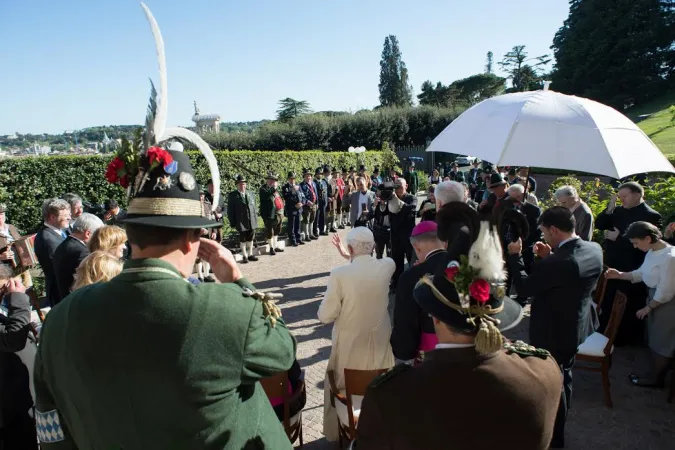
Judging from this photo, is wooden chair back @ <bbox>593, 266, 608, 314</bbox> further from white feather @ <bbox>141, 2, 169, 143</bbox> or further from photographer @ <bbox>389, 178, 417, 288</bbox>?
white feather @ <bbox>141, 2, 169, 143</bbox>

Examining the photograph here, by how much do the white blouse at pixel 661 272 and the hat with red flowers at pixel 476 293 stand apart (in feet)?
12.4

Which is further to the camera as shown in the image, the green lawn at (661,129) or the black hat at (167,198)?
the green lawn at (661,129)

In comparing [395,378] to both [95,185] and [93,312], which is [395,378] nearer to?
[93,312]

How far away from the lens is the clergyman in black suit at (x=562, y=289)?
11.3ft

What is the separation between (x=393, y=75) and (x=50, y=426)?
245ft

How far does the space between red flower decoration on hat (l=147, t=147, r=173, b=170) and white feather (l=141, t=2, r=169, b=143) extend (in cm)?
11

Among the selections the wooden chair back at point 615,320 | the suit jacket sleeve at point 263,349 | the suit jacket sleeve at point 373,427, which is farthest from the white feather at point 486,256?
the wooden chair back at point 615,320

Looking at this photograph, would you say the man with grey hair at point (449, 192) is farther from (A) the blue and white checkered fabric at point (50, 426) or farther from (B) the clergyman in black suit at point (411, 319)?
(A) the blue and white checkered fabric at point (50, 426)

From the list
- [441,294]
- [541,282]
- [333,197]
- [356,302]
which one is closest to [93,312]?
[441,294]

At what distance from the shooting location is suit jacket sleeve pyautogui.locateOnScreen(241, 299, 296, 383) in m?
1.42

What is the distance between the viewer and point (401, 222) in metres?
7.86

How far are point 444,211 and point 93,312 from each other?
60.2 inches

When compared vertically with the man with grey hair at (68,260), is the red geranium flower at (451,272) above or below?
above

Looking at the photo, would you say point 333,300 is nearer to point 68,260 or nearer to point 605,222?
point 68,260
